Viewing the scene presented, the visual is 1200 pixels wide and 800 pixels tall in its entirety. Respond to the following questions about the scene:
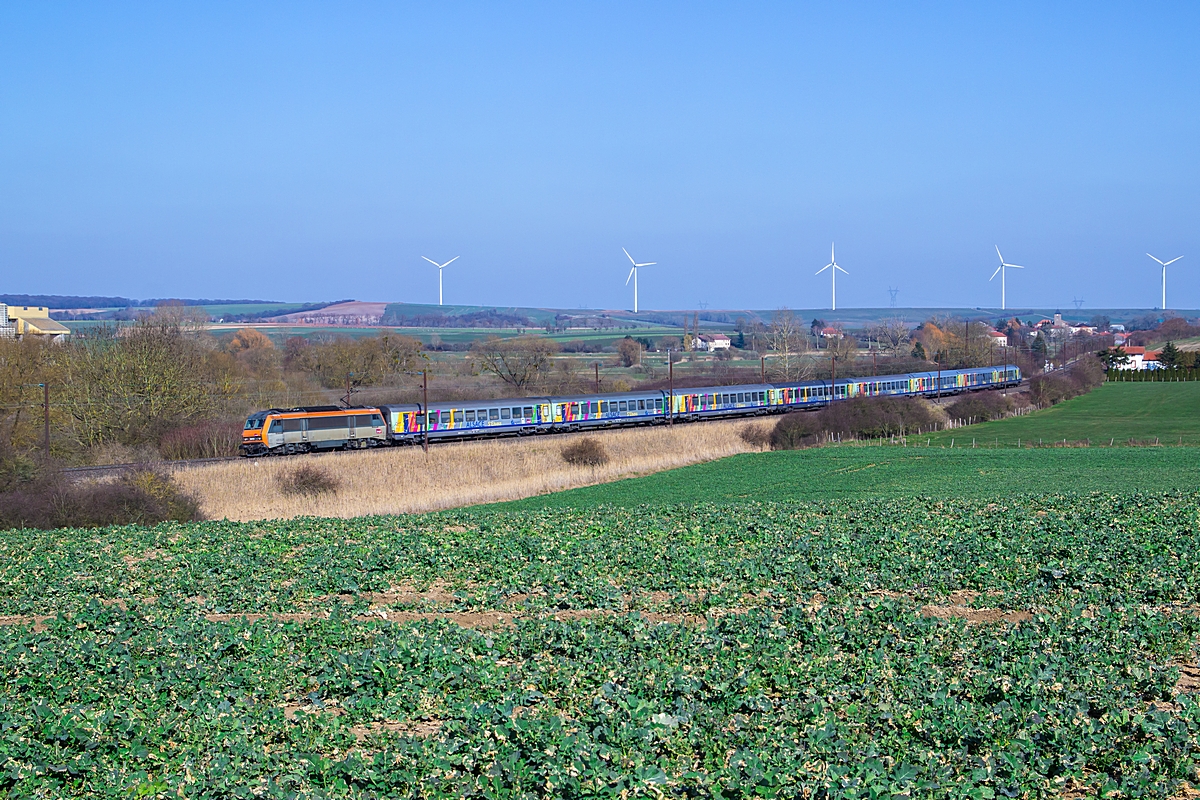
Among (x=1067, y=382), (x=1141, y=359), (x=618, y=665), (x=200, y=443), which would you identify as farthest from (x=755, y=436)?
(x=1141, y=359)

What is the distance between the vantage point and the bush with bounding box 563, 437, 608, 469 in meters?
55.6

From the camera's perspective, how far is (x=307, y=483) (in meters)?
44.2

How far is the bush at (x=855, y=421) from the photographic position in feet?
221

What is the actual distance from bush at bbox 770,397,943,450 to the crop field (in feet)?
21.6

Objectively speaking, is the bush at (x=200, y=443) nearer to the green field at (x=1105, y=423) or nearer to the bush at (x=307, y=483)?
the bush at (x=307, y=483)

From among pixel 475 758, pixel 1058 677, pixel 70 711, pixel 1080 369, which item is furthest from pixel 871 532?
pixel 1080 369

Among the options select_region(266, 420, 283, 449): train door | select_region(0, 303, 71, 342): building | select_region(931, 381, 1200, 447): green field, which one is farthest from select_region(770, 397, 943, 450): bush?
select_region(0, 303, 71, 342): building

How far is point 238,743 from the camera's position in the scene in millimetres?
9836

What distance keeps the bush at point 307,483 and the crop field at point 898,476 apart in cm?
881

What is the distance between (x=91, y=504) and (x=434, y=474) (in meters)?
18.3

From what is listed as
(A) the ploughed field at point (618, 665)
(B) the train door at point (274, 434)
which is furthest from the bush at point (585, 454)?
(A) the ploughed field at point (618, 665)

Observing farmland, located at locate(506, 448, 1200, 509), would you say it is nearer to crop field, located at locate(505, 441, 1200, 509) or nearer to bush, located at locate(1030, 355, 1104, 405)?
crop field, located at locate(505, 441, 1200, 509)

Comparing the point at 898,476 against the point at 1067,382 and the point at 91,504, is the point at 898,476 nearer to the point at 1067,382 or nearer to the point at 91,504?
the point at 91,504

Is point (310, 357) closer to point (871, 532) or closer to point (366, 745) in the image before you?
point (871, 532)
